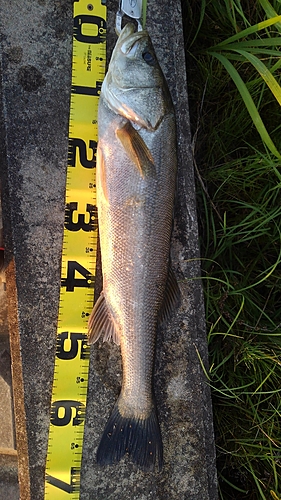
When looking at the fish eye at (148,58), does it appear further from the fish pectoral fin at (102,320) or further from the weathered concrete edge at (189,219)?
the fish pectoral fin at (102,320)

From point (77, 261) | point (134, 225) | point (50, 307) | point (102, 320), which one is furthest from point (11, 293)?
point (134, 225)

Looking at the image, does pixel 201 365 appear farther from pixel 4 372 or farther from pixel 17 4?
pixel 17 4

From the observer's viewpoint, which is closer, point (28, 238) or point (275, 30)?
point (28, 238)

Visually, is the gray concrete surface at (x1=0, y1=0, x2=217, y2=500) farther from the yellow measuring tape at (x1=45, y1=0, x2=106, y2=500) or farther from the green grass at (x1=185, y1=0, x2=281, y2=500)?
the green grass at (x1=185, y1=0, x2=281, y2=500)

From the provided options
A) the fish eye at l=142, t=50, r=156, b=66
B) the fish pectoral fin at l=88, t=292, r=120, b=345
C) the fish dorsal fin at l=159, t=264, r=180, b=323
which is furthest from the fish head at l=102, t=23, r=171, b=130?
the fish pectoral fin at l=88, t=292, r=120, b=345

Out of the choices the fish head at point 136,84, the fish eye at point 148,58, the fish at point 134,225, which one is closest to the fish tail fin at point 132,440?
the fish at point 134,225

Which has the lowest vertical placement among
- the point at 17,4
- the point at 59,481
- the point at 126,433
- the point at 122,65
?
the point at 59,481

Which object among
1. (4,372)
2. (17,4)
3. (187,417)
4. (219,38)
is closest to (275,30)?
(219,38)
